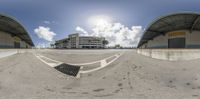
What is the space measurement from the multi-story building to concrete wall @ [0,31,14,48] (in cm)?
3235

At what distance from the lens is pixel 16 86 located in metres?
7.55

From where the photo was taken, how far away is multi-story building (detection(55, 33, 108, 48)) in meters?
75.9

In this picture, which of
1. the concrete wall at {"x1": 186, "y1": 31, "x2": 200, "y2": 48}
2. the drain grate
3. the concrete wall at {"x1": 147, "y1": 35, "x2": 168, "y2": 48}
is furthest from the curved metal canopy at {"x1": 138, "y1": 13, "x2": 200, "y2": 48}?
the drain grate

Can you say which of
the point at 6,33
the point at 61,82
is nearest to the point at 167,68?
the point at 61,82

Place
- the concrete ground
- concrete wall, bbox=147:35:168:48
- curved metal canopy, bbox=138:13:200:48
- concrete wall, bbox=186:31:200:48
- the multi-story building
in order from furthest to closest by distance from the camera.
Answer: the multi-story building < concrete wall, bbox=147:35:168:48 < concrete wall, bbox=186:31:200:48 < curved metal canopy, bbox=138:13:200:48 < the concrete ground

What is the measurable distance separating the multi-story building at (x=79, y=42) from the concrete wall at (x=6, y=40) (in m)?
32.3

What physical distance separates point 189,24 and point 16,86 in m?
33.5

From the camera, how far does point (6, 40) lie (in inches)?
A: 1578

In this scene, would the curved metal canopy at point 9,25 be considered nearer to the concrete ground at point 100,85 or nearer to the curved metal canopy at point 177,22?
the concrete ground at point 100,85

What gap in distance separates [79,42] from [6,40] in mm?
46058

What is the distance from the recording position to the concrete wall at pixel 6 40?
37487 mm

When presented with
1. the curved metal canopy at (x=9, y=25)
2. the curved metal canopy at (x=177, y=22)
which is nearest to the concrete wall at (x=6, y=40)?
the curved metal canopy at (x=9, y=25)

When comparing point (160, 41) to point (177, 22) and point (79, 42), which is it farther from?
point (79, 42)

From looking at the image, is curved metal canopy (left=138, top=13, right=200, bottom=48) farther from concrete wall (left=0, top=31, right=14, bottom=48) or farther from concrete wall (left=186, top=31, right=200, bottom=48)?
concrete wall (left=0, top=31, right=14, bottom=48)
